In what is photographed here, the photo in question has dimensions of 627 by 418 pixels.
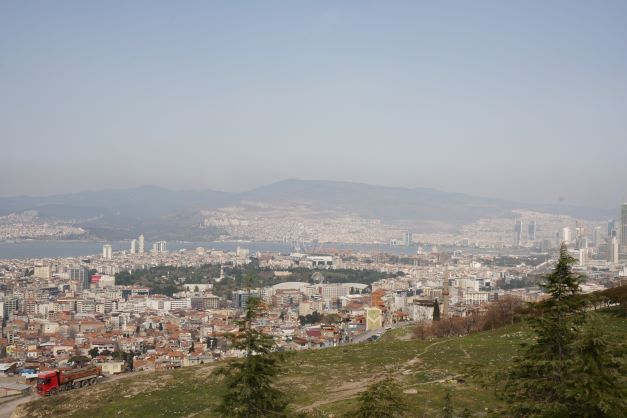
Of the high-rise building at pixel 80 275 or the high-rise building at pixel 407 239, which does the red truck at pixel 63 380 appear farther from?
the high-rise building at pixel 407 239

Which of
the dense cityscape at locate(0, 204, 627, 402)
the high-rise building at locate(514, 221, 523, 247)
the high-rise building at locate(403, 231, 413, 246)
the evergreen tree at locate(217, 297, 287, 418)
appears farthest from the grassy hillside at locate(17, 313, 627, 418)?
the high-rise building at locate(403, 231, 413, 246)

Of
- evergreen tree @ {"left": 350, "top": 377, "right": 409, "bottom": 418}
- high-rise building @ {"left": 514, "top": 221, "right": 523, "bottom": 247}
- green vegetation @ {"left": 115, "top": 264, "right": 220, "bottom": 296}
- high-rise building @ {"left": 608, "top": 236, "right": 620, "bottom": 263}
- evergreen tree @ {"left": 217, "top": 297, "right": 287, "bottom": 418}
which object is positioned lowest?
green vegetation @ {"left": 115, "top": 264, "right": 220, "bottom": 296}

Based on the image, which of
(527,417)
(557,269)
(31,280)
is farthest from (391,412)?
(31,280)

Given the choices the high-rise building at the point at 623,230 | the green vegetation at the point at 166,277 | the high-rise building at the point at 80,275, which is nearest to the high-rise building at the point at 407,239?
the green vegetation at the point at 166,277

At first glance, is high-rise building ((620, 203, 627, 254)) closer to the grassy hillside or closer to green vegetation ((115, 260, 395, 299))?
green vegetation ((115, 260, 395, 299))

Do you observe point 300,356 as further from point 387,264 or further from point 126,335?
point 387,264

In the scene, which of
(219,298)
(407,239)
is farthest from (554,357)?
(407,239)
